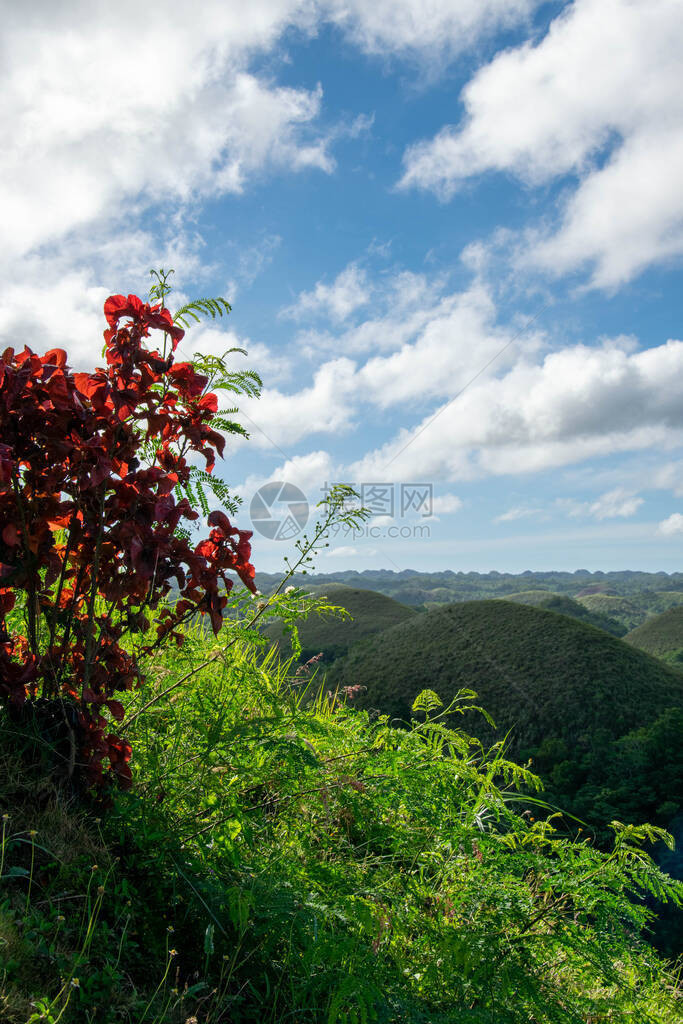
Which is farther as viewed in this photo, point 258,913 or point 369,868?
point 369,868

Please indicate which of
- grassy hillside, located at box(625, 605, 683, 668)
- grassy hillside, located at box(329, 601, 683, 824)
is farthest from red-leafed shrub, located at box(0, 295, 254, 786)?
grassy hillside, located at box(625, 605, 683, 668)

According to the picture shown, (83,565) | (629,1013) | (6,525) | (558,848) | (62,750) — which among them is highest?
(6,525)

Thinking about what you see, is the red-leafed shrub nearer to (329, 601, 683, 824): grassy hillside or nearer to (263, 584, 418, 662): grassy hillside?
(329, 601, 683, 824): grassy hillside

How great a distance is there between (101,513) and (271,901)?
1.36 metres

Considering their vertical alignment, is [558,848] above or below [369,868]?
above

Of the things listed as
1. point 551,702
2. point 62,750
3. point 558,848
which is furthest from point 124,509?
point 551,702

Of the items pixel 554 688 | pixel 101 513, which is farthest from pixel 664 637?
pixel 101 513

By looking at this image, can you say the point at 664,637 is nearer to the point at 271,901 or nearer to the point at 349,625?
the point at 349,625

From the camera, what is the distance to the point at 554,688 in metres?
15.8

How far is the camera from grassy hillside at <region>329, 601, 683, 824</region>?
11.6 m

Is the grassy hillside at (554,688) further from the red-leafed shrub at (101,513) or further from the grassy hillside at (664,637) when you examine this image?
the grassy hillside at (664,637)

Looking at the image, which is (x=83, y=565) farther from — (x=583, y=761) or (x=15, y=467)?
(x=583, y=761)

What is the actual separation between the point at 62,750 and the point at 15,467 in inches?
41.8

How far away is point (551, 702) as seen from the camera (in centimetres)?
1515
